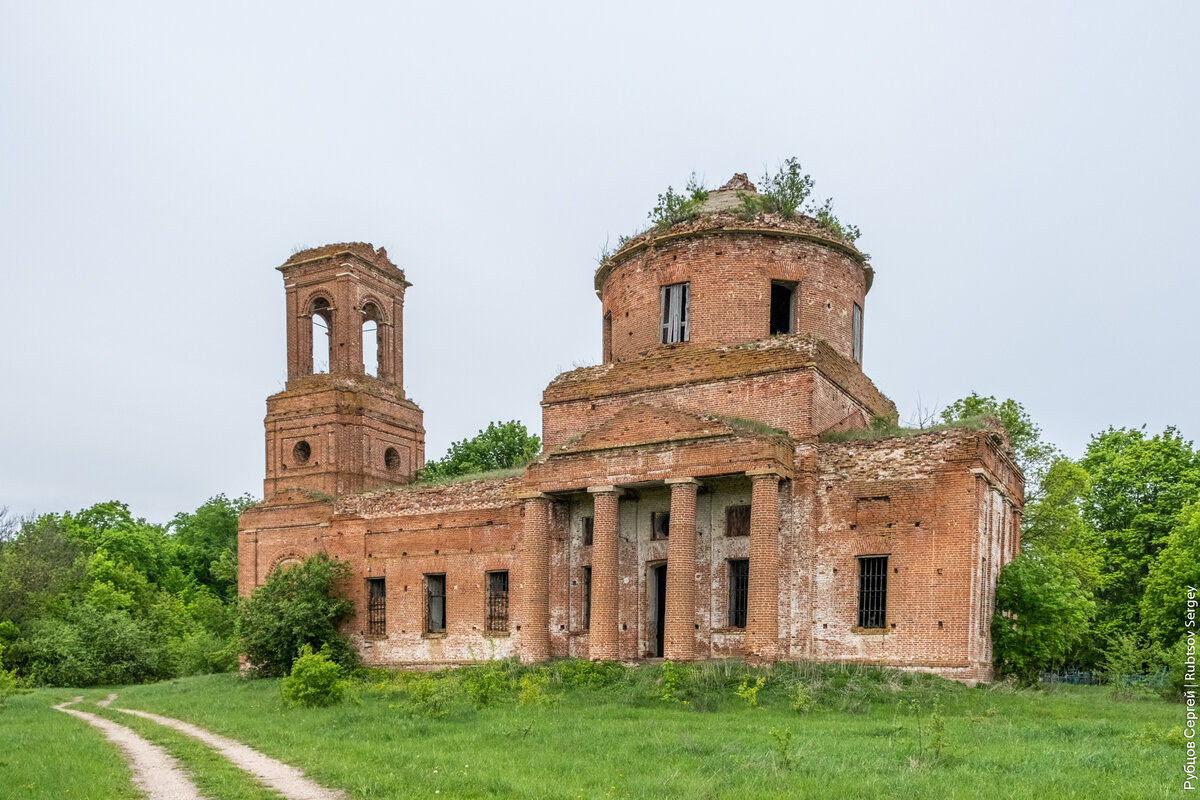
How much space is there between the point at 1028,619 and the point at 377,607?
1634cm

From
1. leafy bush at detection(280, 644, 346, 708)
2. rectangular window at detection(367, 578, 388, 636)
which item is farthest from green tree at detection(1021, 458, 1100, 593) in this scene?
leafy bush at detection(280, 644, 346, 708)

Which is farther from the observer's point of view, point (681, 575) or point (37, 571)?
point (37, 571)

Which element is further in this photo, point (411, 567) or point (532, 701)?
point (411, 567)

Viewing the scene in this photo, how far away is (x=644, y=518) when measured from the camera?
23.0m

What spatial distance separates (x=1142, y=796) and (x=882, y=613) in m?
10.5

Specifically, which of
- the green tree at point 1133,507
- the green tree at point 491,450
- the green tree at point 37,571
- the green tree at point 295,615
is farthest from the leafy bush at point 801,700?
the green tree at point 37,571

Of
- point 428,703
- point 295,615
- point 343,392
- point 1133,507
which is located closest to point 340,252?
point 343,392

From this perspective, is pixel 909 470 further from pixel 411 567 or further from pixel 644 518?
pixel 411 567

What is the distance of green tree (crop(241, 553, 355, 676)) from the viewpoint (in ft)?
87.6

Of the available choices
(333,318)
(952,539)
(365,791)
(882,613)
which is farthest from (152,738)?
(333,318)

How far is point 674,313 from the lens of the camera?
24.7m

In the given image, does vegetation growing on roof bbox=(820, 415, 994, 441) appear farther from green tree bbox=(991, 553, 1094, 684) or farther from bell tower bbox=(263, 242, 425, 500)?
bell tower bbox=(263, 242, 425, 500)

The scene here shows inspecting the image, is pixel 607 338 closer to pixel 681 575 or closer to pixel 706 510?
pixel 706 510

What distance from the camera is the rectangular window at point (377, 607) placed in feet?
90.5
